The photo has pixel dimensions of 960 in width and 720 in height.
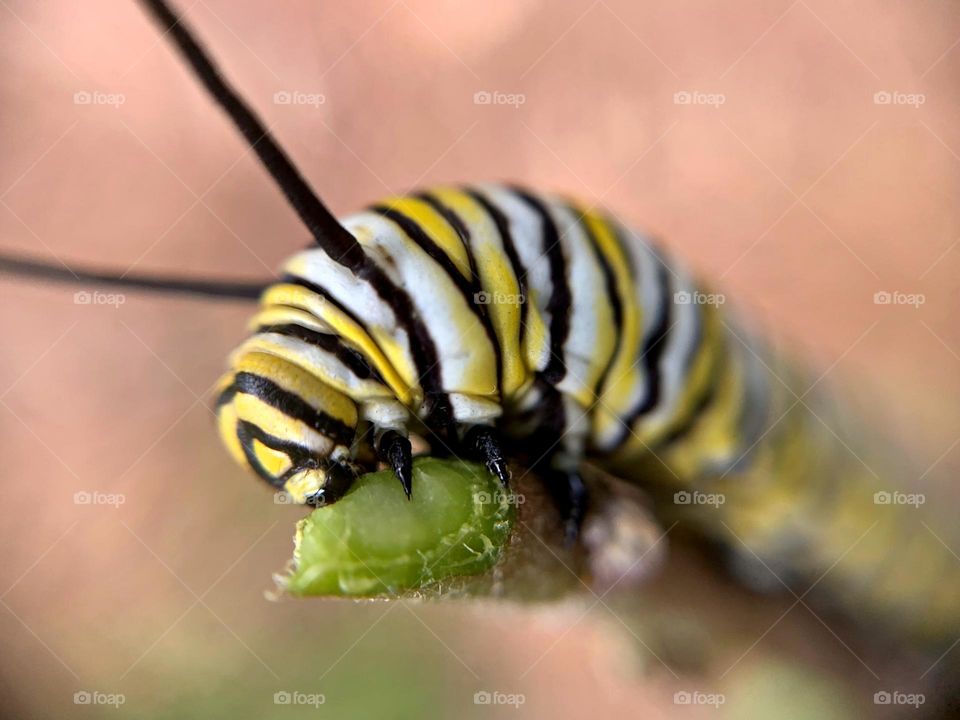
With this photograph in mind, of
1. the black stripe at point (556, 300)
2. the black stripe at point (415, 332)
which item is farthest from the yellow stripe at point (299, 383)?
the black stripe at point (556, 300)

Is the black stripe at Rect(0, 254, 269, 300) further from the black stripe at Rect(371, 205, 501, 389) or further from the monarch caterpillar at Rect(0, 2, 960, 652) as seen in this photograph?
the black stripe at Rect(371, 205, 501, 389)

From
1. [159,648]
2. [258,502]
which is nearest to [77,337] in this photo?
[258,502]

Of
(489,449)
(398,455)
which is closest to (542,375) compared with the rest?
(489,449)

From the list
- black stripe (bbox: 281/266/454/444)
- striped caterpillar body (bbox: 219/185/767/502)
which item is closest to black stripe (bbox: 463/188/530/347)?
striped caterpillar body (bbox: 219/185/767/502)

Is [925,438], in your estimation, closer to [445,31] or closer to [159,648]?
[445,31]

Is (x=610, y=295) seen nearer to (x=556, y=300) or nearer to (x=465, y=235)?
(x=556, y=300)

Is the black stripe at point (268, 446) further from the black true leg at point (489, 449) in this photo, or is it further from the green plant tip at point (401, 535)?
the black true leg at point (489, 449)
